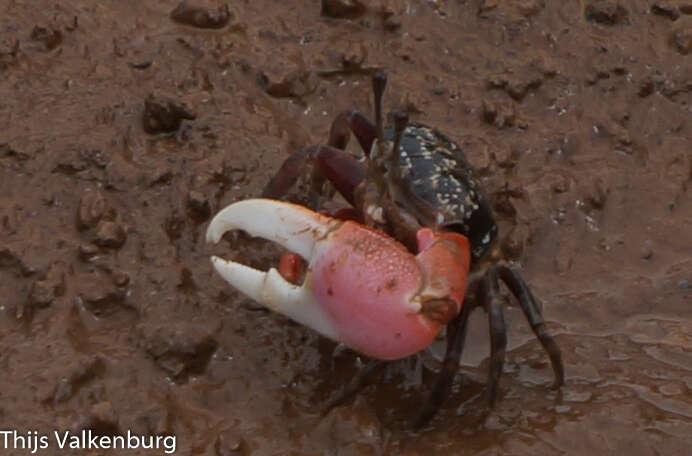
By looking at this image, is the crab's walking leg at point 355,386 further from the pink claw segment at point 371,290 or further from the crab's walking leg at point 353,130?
the crab's walking leg at point 353,130

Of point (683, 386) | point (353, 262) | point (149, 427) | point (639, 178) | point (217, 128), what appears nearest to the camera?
point (353, 262)

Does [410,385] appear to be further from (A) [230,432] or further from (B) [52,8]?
→ (B) [52,8]

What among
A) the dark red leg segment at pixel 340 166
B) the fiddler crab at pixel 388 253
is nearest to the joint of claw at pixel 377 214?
the fiddler crab at pixel 388 253

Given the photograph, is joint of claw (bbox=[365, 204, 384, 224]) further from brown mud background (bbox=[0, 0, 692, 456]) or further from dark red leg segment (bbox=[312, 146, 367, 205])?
brown mud background (bbox=[0, 0, 692, 456])

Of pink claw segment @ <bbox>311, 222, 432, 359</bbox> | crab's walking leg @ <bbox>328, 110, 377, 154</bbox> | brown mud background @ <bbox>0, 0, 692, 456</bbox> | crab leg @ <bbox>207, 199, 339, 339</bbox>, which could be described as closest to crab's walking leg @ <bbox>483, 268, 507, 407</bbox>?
brown mud background @ <bbox>0, 0, 692, 456</bbox>

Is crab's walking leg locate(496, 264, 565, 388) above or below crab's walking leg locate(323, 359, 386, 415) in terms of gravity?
above

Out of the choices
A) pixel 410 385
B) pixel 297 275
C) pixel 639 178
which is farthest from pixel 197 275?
pixel 639 178

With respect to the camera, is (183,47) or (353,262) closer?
(353,262)
